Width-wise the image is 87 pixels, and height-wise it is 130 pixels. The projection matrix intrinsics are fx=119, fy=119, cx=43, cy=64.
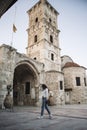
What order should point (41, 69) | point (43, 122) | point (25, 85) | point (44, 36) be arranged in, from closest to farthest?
point (43, 122) → point (41, 69) → point (25, 85) → point (44, 36)

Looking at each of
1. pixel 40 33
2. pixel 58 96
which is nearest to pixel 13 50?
pixel 58 96

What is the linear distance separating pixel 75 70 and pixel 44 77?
23.0 feet

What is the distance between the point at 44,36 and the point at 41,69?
7626mm

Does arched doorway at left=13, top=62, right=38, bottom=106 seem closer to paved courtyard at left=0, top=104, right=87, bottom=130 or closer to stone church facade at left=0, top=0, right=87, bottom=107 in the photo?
stone church facade at left=0, top=0, right=87, bottom=107

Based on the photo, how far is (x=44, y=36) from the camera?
22.7 m

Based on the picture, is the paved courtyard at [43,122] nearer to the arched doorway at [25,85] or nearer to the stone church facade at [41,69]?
the stone church facade at [41,69]

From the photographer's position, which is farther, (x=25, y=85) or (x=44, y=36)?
(x=44, y=36)

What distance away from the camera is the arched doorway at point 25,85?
680 inches

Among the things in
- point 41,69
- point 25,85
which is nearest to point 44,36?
point 41,69

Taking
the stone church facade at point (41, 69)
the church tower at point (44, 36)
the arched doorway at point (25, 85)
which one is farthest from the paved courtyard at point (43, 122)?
the church tower at point (44, 36)

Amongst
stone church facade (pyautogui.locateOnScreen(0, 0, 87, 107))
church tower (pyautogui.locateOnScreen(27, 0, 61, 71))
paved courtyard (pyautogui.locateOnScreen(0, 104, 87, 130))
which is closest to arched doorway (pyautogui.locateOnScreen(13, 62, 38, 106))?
stone church facade (pyautogui.locateOnScreen(0, 0, 87, 107))

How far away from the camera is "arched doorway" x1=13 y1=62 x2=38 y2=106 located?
17.3m

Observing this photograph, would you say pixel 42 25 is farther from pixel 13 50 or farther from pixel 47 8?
pixel 13 50

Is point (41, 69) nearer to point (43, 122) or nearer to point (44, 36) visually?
point (44, 36)
